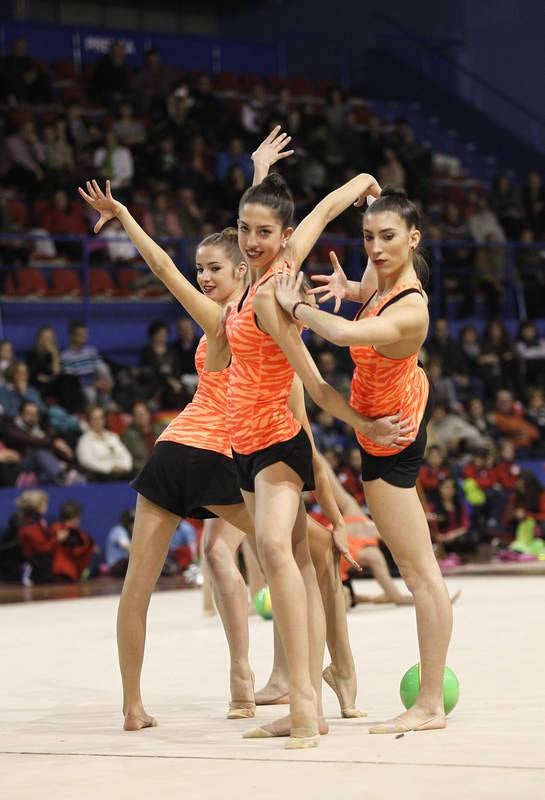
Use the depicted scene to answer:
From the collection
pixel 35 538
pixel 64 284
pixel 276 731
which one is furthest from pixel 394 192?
pixel 64 284

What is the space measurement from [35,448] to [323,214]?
8.92 m

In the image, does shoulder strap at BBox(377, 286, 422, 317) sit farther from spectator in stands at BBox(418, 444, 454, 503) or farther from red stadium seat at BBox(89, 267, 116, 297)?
red stadium seat at BBox(89, 267, 116, 297)

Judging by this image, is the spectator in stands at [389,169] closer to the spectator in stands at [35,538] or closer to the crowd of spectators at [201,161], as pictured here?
the crowd of spectators at [201,161]

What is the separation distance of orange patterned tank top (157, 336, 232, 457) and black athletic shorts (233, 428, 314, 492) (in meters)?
0.58

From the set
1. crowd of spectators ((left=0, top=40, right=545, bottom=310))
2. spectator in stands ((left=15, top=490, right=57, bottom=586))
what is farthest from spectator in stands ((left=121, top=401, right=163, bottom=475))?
crowd of spectators ((left=0, top=40, right=545, bottom=310))

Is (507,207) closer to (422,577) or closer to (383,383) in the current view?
(383,383)

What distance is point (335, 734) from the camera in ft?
16.1

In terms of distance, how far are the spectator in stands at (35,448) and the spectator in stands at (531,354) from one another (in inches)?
264

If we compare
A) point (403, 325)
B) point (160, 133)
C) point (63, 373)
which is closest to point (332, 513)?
point (403, 325)

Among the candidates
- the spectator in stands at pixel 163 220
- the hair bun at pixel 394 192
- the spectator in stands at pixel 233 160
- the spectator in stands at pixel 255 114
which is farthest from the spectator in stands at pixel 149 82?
the hair bun at pixel 394 192

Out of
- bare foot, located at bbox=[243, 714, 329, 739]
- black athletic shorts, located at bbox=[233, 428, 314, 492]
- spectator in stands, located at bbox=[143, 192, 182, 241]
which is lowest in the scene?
bare foot, located at bbox=[243, 714, 329, 739]

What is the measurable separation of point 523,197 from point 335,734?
16.9m

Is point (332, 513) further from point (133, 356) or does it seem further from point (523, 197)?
point (523, 197)

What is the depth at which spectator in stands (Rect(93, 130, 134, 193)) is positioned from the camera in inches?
687
